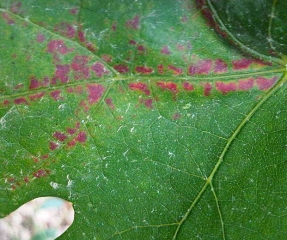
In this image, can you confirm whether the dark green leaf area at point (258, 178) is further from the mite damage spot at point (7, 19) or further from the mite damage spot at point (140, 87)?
the mite damage spot at point (7, 19)

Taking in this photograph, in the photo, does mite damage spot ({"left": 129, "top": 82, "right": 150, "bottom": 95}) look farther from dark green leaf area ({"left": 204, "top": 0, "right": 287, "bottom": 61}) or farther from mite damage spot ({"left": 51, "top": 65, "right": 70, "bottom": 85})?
dark green leaf area ({"left": 204, "top": 0, "right": 287, "bottom": 61})

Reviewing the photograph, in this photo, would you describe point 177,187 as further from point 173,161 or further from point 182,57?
point 182,57

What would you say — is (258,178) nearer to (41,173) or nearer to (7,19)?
(41,173)

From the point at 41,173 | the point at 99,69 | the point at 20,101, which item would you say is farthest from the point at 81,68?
the point at 41,173

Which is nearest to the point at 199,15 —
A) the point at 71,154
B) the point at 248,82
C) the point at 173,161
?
the point at 248,82

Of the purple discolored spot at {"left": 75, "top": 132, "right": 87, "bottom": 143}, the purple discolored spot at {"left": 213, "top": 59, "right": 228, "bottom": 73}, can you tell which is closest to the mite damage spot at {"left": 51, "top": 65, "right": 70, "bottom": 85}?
the purple discolored spot at {"left": 75, "top": 132, "right": 87, "bottom": 143}
